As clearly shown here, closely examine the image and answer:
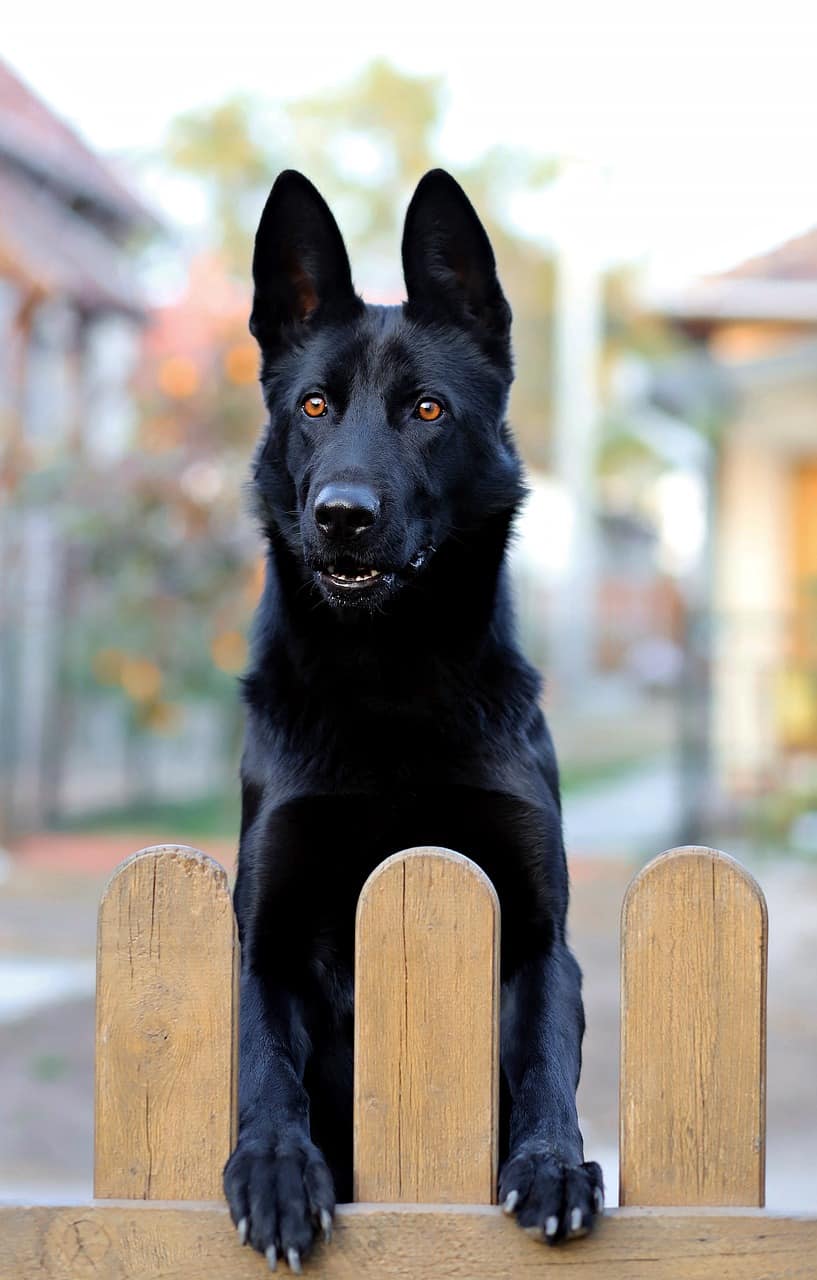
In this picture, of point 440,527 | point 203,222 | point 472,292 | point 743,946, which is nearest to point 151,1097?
point 743,946

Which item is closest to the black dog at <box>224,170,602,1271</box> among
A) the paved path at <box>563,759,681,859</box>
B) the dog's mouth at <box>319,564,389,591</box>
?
the dog's mouth at <box>319,564,389,591</box>

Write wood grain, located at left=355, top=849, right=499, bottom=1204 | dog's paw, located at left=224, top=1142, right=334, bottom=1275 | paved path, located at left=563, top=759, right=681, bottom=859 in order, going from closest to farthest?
dog's paw, located at left=224, top=1142, right=334, bottom=1275, wood grain, located at left=355, top=849, right=499, bottom=1204, paved path, located at left=563, top=759, right=681, bottom=859

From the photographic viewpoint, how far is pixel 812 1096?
5102 mm

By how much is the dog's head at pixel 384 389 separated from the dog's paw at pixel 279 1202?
37.2 inches

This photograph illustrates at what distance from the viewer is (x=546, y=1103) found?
6.67 feet

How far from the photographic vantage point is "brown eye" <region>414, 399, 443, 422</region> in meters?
2.66

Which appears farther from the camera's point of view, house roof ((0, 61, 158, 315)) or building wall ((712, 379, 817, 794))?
house roof ((0, 61, 158, 315))

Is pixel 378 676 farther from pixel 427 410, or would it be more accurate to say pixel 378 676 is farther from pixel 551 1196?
pixel 551 1196

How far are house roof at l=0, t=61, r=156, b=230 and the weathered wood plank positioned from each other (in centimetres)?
1181

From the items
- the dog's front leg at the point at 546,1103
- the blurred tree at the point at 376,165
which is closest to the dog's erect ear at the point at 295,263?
the dog's front leg at the point at 546,1103

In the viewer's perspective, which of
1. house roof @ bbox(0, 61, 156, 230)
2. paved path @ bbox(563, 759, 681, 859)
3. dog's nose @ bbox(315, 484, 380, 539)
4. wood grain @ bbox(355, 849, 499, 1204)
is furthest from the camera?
house roof @ bbox(0, 61, 156, 230)

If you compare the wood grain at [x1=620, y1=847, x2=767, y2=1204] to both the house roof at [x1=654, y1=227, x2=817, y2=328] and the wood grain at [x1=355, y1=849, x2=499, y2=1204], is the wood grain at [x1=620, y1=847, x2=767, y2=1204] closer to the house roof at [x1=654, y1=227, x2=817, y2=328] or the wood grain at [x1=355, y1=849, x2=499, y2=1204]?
the wood grain at [x1=355, y1=849, x2=499, y2=1204]

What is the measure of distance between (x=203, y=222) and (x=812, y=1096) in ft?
67.0

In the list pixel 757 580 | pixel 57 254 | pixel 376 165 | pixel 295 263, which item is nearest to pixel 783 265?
pixel 757 580
